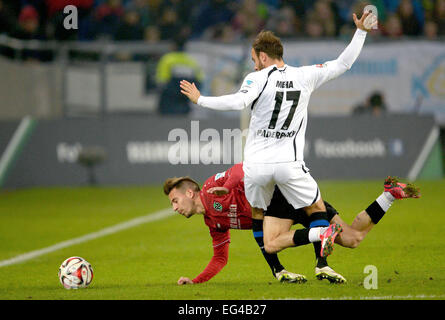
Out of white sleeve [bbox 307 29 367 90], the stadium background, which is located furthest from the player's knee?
the stadium background

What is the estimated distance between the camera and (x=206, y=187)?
7.24 meters

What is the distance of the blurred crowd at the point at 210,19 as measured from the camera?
19.2 metres

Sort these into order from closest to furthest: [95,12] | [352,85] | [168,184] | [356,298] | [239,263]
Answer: [356,298]
[168,184]
[239,263]
[352,85]
[95,12]

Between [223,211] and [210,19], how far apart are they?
47.8 ft

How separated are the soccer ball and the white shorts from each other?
1482 mm

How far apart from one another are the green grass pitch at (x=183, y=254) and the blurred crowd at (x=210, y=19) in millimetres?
4660

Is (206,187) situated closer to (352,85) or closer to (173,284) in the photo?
(173,284)

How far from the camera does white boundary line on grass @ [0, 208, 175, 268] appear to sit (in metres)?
9.45

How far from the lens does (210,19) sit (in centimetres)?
2123

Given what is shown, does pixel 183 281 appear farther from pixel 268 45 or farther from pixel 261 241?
pixel 268 45

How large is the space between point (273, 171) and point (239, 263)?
82.3 inches

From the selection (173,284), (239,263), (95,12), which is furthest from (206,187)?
(95,12)

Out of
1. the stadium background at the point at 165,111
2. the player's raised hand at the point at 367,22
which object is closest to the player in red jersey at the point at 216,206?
the player's raised hand at the point at 367,22

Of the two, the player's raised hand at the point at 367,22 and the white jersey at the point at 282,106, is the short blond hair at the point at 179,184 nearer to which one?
the white jersey at the point at 282,106
